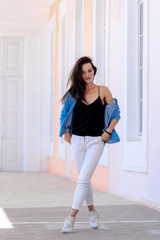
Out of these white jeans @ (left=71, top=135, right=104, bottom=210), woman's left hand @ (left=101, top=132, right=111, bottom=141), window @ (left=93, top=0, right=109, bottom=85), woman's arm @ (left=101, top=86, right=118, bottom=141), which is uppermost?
window @ (left=93, top=0, right=109, bottom=85)

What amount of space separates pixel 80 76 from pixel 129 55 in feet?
12.1

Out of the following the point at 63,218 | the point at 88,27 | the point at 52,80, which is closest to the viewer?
the point at 63,218

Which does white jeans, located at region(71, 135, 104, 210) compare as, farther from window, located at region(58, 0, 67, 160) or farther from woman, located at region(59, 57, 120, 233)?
window, located at region(58, 0, 67, 160)

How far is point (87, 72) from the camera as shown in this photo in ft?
17.4

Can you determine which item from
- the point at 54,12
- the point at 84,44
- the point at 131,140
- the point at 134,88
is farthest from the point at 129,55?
the point at 54,12

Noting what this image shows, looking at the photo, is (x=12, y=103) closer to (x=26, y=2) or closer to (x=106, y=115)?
(x=26, y=2)

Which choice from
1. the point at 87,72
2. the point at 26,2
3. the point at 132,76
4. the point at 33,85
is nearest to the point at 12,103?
the point at 33,85

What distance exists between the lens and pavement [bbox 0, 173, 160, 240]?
203 inches

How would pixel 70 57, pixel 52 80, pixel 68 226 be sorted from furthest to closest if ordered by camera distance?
pixel 52 80, pixel 70 57, pixel 68 226

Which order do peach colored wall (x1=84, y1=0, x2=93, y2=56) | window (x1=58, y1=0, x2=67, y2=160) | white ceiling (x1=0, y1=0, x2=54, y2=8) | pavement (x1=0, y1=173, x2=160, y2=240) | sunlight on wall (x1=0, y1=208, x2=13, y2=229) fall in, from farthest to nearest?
white ceiling (x1=0, y1=0, x2=54, y2=8)
window (x1=58, y1=0, x2=67, y2=160)
peach colored wall (x1=84, y1=0, x2=93, y2=56)
sunlight on wall (x1=0, y1=208, x2=13, y2=229)
pavement (x1=0, y1=173, x2=160, y2=240)

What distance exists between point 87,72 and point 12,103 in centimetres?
1155

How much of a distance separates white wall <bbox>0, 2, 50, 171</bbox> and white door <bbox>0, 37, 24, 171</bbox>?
276 mm

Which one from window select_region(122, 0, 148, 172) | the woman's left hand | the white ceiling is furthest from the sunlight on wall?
the white ceiling

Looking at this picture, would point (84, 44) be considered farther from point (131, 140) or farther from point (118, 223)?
point (118, 223)
